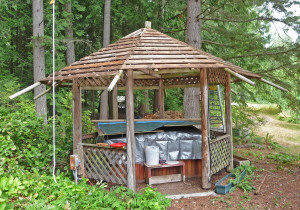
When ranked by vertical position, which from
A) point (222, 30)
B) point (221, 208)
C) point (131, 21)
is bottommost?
point (221, 208)

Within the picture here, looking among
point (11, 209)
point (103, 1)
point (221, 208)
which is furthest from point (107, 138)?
point (103, 1)

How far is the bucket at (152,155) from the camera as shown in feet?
22.9

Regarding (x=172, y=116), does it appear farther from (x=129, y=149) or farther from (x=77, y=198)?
(x=77, y=198)

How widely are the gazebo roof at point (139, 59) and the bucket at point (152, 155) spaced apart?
6.51 ft

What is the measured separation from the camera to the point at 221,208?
566 centimetres

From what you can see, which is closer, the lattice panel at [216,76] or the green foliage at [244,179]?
the green foliage at [244,179]

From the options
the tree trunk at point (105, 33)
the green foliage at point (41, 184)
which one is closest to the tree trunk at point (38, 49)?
the tree trunk at point (105, 33)

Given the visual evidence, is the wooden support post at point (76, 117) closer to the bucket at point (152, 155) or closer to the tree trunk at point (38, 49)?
the bucket at point (152, 155)

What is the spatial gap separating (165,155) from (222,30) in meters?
7.45

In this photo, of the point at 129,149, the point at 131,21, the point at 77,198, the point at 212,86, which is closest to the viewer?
the point at 77,198

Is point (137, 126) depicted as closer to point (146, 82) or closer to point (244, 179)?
point (146, 82)

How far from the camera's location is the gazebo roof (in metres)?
6.10

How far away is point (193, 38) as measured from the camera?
10.8m

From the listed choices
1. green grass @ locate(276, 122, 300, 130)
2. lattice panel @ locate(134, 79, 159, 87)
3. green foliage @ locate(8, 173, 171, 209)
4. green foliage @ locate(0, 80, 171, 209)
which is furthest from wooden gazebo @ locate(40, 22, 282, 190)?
green grass @ locate(276, 122, 300, 130)
